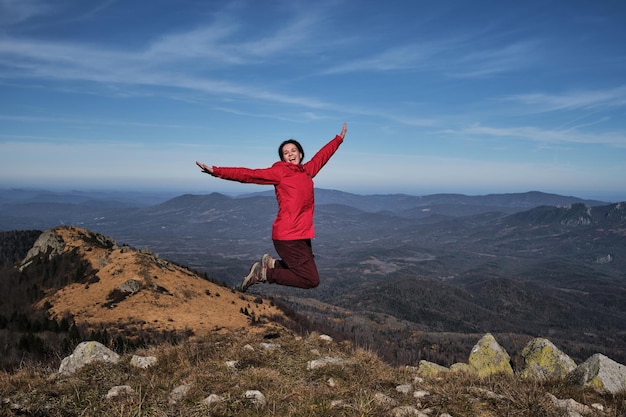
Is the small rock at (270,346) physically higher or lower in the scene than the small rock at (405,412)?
lower

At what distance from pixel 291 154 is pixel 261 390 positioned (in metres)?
5.72

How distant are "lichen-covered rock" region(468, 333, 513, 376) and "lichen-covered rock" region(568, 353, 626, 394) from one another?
21.2ft

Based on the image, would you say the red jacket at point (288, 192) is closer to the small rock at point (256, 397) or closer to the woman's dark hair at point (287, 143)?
the woman's dark hair at point (287, 143)

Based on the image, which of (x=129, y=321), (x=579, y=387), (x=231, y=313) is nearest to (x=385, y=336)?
(x=231, y=313)

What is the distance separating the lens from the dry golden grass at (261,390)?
247 inches

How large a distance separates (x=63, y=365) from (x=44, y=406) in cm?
483

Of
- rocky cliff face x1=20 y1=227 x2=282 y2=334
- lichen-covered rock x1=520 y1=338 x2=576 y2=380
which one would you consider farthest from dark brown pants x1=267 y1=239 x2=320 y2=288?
rocky cliff face x1=20 y1=227 x2=282 y2=334

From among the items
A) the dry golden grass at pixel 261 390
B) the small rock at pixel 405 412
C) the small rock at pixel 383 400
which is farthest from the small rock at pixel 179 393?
the small rock at pixel 405 412

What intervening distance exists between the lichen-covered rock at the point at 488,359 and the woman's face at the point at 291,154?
15338 mm

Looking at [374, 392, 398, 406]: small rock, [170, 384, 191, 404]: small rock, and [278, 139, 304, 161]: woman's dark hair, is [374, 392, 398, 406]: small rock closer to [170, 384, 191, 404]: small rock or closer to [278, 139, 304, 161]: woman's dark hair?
[170, 384, 191, 404]: small rock

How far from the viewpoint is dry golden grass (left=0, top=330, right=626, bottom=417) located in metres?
6.27

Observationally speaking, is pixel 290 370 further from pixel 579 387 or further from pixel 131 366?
pixel 579 387

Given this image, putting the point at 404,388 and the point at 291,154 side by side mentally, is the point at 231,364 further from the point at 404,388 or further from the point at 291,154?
the point at 291,154

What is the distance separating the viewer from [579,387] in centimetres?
1027
